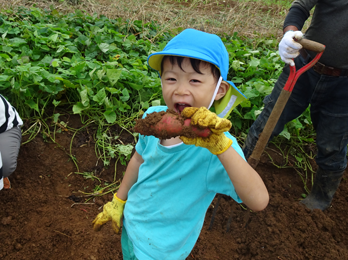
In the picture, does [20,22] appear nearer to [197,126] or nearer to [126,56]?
[126,56]

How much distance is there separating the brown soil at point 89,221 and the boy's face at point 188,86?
4.36 ft

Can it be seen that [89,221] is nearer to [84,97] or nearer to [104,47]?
[84,97]

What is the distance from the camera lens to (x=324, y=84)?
76.1 inches

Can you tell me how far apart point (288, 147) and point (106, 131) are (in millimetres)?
1922

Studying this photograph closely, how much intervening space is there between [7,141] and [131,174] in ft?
4.47

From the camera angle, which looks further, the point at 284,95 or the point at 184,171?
the point at 284,95

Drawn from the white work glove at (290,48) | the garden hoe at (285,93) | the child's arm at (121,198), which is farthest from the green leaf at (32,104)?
the white work glove at (290,48)

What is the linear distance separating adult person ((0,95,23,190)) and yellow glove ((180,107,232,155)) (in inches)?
69.1

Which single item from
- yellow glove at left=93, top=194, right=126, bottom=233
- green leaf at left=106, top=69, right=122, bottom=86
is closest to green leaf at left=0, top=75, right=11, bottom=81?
green leaf at left=106, top=69, right=122, bottom=86

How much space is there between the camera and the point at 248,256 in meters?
2.04

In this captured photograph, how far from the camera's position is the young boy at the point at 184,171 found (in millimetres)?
995

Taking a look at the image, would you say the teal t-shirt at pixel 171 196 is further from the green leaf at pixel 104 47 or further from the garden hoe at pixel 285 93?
the green leaf at pixel 104 47

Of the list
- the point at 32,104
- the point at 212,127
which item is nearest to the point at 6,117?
the point at 32,104

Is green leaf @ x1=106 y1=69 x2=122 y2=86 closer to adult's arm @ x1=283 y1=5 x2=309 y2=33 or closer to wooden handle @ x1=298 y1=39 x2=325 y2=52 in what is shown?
adult's arm @ x1=283 y1=5 x2=309 y2=33
